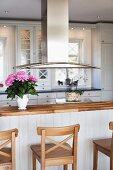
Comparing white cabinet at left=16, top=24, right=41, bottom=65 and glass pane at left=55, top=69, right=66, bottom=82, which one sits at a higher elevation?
white cabinet at left=16, top=24, right=41, bottom=65

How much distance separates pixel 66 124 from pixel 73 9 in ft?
8.76

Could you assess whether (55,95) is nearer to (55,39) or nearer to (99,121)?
(55,39)

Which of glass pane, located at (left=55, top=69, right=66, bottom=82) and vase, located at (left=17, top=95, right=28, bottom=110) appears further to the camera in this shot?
glass pane, located at (left=55, top=69, right=66, bottom=82)

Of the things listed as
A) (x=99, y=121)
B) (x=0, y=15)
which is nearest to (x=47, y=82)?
(x=0, y=15)

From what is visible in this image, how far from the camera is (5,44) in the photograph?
623 centimetres

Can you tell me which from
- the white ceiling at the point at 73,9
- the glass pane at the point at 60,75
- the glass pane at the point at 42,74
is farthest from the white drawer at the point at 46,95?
the white ceiling at the point at 73,9

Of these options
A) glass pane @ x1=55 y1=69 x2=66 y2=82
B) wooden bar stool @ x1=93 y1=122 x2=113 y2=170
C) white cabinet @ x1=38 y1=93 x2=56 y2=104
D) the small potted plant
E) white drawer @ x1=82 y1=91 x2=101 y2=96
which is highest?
glass pane @ x1=55 y1=69 x2=66 y2=82

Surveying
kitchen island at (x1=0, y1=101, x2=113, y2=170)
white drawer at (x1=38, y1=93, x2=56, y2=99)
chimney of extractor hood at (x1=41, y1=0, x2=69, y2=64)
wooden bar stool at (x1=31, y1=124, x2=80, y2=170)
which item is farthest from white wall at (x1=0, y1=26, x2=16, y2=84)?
wooden bar stool at (x1=31, y1=124, x2=80, y2=170)

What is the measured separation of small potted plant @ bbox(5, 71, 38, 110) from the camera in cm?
285

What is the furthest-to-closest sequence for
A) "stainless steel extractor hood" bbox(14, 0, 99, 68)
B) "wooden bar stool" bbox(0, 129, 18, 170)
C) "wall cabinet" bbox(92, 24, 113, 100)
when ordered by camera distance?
"wall cabinet" bbox(92, 24, 113, 100), "stainless steel extractor hood" bbox(14, 0, 99, 68), "wooden bar stool" bbox(0, 129, 18, 170)

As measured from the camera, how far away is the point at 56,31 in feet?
13.0

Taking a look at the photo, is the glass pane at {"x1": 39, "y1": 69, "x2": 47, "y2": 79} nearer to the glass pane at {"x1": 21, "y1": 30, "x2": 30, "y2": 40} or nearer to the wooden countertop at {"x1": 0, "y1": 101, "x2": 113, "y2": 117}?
the glass pane at {"x1": 21, "y1": 30, "x2": 30, "y2": 40}

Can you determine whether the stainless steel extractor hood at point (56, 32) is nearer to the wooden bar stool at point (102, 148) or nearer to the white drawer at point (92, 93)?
the wooden bar stool at point (102, 148)

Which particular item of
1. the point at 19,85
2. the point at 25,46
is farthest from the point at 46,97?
the point at 19,85
